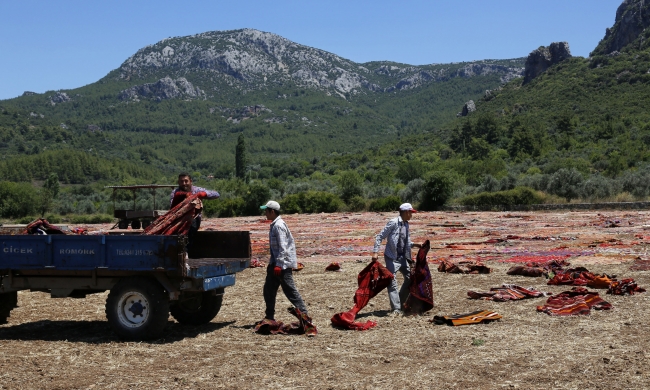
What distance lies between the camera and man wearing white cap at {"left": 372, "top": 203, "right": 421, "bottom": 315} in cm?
1211

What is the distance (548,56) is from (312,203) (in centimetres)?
9016

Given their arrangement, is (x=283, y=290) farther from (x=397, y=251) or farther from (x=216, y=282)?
(x=397, y=251)

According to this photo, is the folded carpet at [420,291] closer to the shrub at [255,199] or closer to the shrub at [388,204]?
the shrub at [388,204]

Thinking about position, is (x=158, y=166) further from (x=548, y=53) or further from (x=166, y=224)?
(x=166, y=224)

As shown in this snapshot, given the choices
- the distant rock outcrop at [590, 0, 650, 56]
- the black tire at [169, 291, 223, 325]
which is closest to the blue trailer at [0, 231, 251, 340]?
the black tire at [169, 291, 223, 325]

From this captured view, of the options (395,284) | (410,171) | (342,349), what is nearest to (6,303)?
(342,349)

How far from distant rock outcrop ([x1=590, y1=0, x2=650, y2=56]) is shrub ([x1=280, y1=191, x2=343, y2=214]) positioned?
280 feet

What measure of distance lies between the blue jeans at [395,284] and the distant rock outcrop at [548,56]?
13419 cm

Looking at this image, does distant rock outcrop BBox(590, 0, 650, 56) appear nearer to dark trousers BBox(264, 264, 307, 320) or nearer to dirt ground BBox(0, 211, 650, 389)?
dirt ground BBox(0, 211, 650, 389)

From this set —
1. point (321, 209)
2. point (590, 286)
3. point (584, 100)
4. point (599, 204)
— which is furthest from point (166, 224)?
point (584, 100)

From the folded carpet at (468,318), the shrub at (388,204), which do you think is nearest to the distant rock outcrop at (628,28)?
the shrub at (388,204)

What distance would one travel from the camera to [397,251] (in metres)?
12.3

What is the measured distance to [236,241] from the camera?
11.9m

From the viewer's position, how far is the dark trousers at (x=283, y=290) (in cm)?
1076
